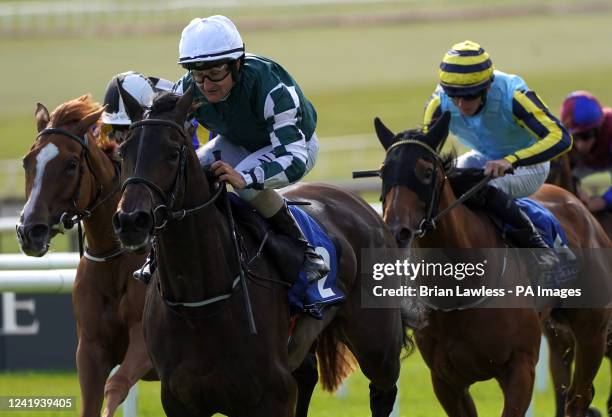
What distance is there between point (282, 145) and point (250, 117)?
0.26 metres

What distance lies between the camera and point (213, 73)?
4844 millimetres

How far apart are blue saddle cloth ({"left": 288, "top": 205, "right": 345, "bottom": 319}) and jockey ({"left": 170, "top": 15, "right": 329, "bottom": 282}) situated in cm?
6

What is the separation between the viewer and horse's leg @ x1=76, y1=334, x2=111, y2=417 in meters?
5.41

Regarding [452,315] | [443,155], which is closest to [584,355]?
[452,315]

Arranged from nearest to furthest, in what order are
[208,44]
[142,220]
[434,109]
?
[142,220]
[208,44]
[434,109]

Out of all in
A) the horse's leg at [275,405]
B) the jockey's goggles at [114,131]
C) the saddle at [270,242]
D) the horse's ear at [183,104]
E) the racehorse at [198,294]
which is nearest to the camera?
the racehorse at [198,294]

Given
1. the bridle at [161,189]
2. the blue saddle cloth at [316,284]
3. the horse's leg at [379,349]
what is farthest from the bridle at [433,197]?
the bridle at [161,189]

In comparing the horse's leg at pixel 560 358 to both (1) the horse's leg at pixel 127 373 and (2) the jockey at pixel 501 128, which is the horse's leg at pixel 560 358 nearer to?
(2) the jockey at pixel 501 128

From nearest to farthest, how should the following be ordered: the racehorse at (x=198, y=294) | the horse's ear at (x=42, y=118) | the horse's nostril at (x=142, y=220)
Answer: the horse's nostril at (x=142, y=220), the racehorse at (x=198, y=294), the horse's ear at (x=42, y=118)

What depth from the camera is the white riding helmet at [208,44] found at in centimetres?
474

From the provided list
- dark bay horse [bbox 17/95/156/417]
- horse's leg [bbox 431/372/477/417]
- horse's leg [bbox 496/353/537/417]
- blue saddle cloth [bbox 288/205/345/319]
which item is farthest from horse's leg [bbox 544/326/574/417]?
dark bay horse [bbox 17/95/156/417]

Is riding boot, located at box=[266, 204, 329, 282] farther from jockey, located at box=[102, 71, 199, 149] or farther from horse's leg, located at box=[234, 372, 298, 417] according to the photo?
jockey, located at box=[102, 71, 199, 149]

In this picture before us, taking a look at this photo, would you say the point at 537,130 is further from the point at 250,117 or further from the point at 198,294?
the point at 198,294

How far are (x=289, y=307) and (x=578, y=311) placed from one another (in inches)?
94.6
